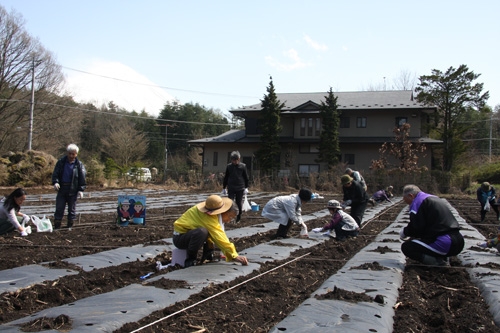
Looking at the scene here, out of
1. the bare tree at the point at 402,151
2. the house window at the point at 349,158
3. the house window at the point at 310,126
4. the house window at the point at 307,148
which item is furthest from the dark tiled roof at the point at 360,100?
the house window at the point at 349,158

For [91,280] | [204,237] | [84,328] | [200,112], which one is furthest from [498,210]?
[200,112]

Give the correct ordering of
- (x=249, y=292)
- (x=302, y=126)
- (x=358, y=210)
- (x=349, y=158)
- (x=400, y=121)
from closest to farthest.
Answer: (x=249, y=292) → (x=358, y=210) → (x=400, y=121) → (x=349, y=158) → (x=302, y=126)

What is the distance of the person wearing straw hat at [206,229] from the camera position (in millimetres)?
5020

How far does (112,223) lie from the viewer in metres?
9.00

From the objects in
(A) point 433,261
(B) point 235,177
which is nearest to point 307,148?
(B) point 235,177

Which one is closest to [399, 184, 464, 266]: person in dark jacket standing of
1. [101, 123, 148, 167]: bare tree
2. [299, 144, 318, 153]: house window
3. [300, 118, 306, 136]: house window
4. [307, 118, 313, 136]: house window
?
[299, 144, 318, 153]: house window

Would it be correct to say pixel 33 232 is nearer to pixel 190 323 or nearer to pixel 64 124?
pixel 190 323

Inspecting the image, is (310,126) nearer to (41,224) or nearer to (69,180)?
(69,180)

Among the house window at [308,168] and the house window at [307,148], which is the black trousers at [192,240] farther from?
the house window at [307,148]

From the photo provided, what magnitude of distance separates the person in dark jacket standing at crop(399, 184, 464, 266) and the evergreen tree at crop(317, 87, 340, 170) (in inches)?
881

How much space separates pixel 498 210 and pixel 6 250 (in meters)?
10.1

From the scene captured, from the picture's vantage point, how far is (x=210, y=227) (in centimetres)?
508

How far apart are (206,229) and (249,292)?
1149 mm

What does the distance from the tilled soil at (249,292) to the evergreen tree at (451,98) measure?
2336 cm
